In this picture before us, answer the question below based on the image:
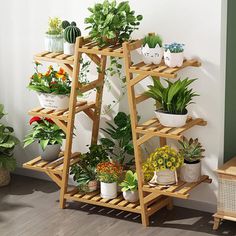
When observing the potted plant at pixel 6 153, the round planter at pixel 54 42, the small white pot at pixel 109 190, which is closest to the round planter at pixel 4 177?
the potted plant at pixel 6 153

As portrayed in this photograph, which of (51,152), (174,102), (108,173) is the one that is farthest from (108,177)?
(174,102)

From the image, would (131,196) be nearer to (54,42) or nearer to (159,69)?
(159,69)

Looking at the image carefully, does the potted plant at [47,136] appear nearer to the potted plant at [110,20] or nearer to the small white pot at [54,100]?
the small white pot at [54,100]

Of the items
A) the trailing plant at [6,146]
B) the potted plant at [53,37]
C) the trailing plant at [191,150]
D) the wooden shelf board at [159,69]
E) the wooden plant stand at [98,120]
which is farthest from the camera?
the trailing plant at [6,146]

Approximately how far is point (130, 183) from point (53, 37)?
1.04 meters

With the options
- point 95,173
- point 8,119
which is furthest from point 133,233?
point 8,119

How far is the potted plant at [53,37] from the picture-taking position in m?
4.54

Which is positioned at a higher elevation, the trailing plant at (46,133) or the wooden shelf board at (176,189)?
the trailing plant at (46,133)

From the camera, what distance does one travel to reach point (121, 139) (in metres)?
4.57

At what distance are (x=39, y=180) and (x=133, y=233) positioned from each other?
115 centimetres

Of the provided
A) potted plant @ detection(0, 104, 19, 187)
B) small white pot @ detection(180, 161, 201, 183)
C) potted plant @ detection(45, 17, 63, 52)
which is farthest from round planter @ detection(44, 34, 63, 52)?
small white pot @ detection(180, 161, 201, 183)

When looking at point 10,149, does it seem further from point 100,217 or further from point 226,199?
point 226,199

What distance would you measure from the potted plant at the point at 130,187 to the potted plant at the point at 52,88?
0.60 m

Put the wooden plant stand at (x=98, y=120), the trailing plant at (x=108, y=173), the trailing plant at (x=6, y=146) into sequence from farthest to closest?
the trailing plant at (x=6, y=146) → the trailing plant at (x=108, y=173) → the wooden plant stand at (x=98, y=120)
